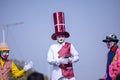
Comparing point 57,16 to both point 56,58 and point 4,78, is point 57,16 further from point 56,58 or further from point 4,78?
point 4,78

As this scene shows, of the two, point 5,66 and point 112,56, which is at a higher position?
point 112,56

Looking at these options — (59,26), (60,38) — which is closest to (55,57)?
(60,38)

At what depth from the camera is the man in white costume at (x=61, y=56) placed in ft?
19.3

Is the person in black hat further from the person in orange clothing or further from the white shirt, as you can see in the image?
the person in orange clothing

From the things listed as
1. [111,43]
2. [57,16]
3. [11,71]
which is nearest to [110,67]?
[111,43]

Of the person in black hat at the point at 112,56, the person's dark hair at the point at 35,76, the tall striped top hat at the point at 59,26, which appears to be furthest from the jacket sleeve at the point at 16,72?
the person's dark hair at the point at 35,76

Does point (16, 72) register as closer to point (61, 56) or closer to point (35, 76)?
point (61, 56)

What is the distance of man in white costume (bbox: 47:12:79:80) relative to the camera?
5.89 meters

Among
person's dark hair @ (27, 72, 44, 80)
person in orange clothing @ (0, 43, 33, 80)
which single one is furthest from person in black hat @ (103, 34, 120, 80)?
person's dark hair @ (27, 72, 44, 80)

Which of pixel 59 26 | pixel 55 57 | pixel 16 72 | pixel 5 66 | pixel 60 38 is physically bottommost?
pixel 16 72

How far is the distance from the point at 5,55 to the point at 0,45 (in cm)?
24

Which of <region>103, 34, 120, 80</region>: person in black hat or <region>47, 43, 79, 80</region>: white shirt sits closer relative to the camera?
<region>103, 34, 120, 80</region>: person in black hat

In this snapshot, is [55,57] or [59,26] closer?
[55,57]

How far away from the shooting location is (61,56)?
5965mm
